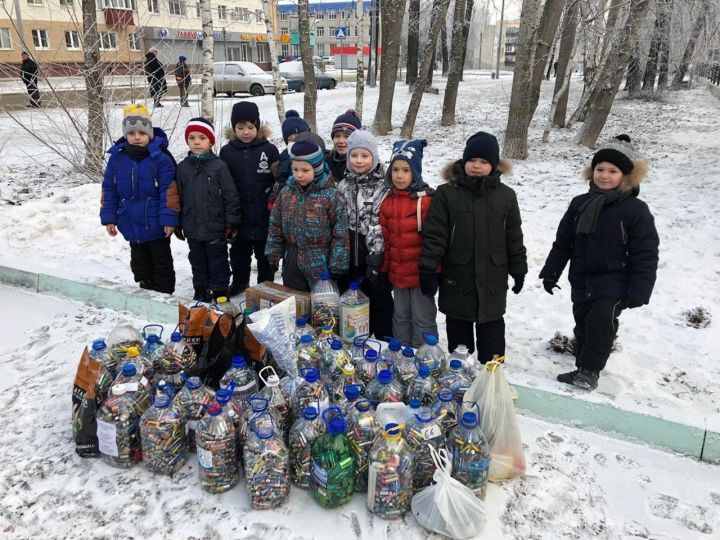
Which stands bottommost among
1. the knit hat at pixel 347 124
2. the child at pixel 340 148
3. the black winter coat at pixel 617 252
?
the black winter coat at pixel 617 252

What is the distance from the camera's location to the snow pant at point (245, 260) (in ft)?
15.4

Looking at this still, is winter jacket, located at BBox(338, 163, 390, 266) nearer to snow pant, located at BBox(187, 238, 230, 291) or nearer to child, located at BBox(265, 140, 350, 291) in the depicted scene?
child, located at BBox(265, 140, 350, 291)

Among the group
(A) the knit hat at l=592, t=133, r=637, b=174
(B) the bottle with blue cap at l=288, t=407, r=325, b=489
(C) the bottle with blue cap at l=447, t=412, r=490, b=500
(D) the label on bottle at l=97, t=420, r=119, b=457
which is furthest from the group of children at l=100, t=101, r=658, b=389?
(D) the label on bottle at l=97, t=420, r=119, b=457

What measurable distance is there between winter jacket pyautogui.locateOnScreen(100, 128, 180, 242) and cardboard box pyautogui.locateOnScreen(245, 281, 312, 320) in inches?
41.2

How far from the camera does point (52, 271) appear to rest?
4.76 metres

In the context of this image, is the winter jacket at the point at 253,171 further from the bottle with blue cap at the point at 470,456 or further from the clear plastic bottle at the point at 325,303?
the bottle with blue cap at the point at 470,456

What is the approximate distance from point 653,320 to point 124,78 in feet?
25.7

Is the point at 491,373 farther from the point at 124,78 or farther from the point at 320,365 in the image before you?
the point at 124,78

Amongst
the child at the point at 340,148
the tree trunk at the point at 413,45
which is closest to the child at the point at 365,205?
the child at the point at 340,148

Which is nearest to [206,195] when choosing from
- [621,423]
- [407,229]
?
[407,229]

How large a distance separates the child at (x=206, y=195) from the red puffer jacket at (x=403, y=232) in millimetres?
1381

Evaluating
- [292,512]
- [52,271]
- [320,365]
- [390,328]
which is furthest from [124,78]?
[292,512]

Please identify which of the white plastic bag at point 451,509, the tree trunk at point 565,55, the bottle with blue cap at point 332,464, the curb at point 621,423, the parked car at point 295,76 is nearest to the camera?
the white plastic bag at point 451,509

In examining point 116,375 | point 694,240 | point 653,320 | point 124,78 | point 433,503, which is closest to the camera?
point 433,503
